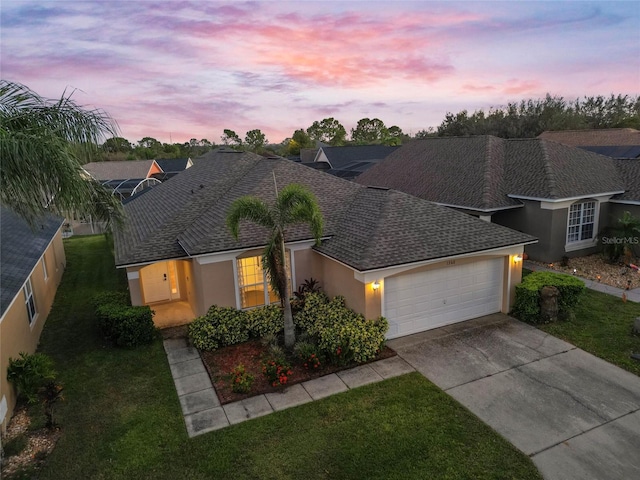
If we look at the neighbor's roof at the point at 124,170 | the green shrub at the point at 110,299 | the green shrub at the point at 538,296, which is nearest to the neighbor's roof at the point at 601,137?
the green shrub at the point at 538,296

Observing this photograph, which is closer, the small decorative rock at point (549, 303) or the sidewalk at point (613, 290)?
the small decorative rock at point (549, 303)

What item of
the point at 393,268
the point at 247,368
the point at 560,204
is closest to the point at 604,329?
the point at 393,268

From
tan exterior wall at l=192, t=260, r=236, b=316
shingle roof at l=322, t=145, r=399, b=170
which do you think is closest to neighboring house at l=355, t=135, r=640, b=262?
tan exterior wall at l=192, t=260, r=236, b=316

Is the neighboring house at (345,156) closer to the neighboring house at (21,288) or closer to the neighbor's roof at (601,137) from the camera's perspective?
the neighbor's roof at (601,137)

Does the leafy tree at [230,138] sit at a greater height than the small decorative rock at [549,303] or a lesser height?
greater

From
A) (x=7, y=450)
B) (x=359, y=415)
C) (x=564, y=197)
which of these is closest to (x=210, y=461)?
(x=359, y=415)

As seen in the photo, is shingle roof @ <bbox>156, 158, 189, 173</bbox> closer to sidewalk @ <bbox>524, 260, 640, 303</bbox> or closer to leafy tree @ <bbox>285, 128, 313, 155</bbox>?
leafy tree @ <bbox>285, 128, 313, 155</bbox>

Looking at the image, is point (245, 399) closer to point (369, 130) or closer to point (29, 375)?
point (29, 375)
